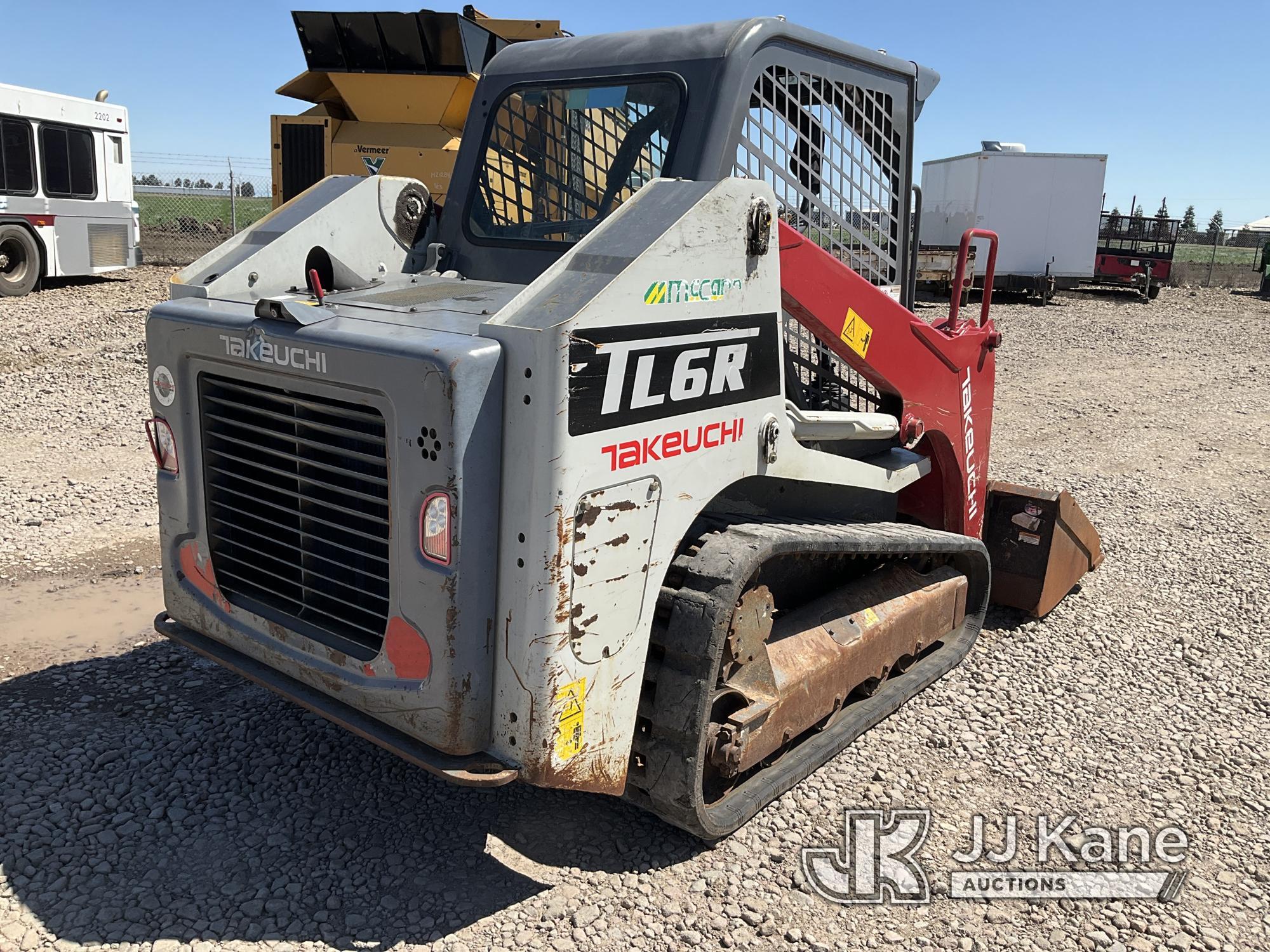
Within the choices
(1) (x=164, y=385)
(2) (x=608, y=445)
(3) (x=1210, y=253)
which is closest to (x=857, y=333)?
(2) (x=608, y=445)

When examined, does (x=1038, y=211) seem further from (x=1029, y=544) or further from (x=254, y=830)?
(x=254, y=830)

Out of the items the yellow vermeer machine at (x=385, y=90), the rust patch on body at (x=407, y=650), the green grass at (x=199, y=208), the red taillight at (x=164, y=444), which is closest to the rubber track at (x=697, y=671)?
the rust patch on body at (x=407, y=650)

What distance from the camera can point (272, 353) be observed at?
2977 mm

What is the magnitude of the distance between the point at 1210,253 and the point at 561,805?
65.3m

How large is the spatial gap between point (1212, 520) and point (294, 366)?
6776 millimetres

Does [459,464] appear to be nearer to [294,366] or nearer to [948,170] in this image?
[294,366]

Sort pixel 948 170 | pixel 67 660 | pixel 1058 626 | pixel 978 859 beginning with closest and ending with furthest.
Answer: pixel 978 859 < pixel 67 660 < pixel 1058 626 < pixel 948 170

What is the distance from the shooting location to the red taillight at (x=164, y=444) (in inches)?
133

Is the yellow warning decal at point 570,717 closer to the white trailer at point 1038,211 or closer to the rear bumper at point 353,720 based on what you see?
the rear bumper at point 353,720

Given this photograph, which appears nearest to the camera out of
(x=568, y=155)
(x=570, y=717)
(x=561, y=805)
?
(x=570, y=717)

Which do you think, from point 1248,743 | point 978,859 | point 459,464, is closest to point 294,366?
point 459,464

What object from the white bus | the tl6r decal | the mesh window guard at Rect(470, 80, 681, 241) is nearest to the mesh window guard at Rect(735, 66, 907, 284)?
the mesh window guard at Rect(470, 80, 681, 241)

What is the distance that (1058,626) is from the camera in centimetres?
535

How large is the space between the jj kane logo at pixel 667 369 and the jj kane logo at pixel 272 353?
0.79 m
